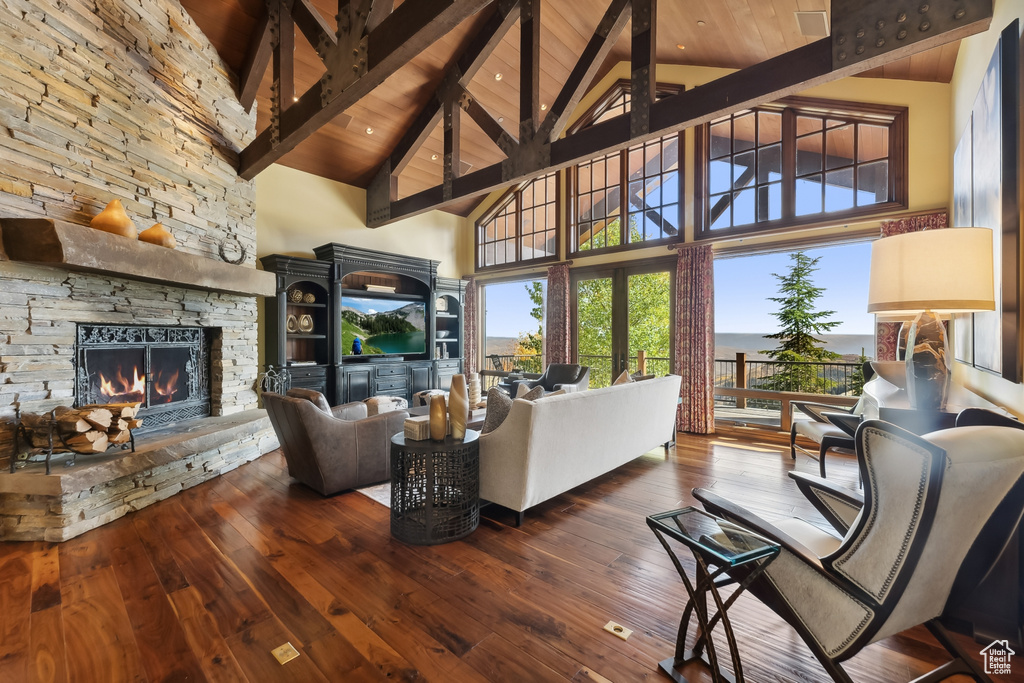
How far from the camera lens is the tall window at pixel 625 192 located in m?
6.06

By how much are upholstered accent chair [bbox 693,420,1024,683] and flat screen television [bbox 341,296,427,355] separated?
6.22 metres

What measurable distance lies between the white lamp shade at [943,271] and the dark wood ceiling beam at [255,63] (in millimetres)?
5474

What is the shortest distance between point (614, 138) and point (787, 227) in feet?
9.05

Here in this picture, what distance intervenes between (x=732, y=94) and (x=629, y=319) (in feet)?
12.4

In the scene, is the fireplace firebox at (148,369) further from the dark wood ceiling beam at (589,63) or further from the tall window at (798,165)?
the tall window at (798,165)

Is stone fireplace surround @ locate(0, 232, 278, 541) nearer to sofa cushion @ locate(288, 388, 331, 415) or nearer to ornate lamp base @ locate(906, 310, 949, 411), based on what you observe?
sofa cushion @ locate(288, 388, 331, 415)

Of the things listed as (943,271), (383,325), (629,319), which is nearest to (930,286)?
(943,271)

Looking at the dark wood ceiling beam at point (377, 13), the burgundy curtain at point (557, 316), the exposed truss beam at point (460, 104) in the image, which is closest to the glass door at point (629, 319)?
the burgundy curtain at point (557, 316)

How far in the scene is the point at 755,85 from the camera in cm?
291

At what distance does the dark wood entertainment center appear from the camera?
225 inches

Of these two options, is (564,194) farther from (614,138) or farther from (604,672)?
(604,672)

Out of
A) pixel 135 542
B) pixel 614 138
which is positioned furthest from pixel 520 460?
pixel 614 138

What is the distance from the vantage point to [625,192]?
6.55 metres

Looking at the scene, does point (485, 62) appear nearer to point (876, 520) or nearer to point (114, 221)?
point (114, 221)
